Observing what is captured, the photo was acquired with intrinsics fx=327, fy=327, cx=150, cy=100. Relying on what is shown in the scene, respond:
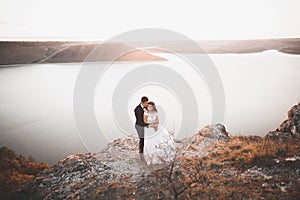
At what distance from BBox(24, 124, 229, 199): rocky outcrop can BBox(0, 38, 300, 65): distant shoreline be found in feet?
5.01

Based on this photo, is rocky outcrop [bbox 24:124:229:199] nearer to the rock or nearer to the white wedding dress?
the rock

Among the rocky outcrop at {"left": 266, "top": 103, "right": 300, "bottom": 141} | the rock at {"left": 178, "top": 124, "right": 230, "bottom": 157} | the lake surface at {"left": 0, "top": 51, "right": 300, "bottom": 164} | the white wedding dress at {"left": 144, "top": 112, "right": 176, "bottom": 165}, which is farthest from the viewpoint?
the lake surface at {"left": 0, "top": 51, "right": 300, "bottom": 164}

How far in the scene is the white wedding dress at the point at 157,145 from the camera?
5230 millimetres

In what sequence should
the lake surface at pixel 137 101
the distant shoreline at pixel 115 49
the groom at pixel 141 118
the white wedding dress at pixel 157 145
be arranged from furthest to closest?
1. the distant shoreline at pixel 115 49
2. the lake surface at pixel 137 101
3. the groom at pixel 141 118
4. the white wedding dress at pixel 157 145

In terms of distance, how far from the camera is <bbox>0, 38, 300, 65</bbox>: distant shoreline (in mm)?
6031

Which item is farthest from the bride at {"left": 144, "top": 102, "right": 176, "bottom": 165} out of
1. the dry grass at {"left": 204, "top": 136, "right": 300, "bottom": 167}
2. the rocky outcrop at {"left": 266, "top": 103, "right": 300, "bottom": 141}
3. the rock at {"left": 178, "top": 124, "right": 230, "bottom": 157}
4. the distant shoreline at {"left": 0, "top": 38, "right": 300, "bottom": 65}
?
the rocky outcrop at {"left": 266, "top": 103, "right": 300, "bottom": 141}

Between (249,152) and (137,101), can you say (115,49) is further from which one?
(249,152)

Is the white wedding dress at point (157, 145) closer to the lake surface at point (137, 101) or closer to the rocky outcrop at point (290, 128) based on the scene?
the lake surface at point (137, 101)

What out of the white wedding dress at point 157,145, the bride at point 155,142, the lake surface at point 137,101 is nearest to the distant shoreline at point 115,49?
the lake surface at point 137,101

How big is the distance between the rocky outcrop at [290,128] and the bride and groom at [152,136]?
186cm

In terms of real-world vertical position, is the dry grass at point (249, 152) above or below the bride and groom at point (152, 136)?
below

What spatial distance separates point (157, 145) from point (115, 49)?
201 cm

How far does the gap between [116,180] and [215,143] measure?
76.2 inches

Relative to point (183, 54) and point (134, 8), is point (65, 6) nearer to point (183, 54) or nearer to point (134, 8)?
point (134, 8)
